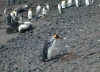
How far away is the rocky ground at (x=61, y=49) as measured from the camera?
7895mm

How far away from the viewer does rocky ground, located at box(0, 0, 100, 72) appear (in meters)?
7.89

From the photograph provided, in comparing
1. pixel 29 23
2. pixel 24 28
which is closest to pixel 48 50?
pixel 24 28

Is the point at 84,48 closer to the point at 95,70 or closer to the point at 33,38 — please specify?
the point at 95,70

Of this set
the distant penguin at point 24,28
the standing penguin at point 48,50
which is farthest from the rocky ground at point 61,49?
the distant penguin at point 24,28

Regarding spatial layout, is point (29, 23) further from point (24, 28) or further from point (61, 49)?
point (61, 49)

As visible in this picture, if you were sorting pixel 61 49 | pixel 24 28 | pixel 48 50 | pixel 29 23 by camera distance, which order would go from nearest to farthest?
1. pixel 48 50
2. pixel 61 49
3. pixel 24 28
4. pixel 29 23

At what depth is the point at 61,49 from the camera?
9430 mm

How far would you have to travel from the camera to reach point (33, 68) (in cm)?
801

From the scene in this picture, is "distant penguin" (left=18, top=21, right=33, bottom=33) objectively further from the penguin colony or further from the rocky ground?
the rocky ground

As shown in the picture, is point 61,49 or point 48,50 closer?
point 48,50

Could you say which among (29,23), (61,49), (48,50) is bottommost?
(61,49)

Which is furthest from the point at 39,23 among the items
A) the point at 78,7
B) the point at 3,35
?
the point at 78,7

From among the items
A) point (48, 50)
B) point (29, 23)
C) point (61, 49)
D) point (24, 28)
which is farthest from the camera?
point (29, 23)

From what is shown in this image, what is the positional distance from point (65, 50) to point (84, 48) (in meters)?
0.64
